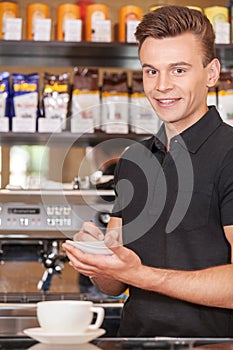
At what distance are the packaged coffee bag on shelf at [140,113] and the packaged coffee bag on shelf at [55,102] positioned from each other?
0.25 meters

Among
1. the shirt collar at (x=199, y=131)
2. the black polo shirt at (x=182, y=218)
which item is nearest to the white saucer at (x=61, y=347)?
the black polo shirt at (x=182, y=218)

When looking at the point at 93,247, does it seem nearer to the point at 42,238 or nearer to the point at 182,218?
the point at 182,218

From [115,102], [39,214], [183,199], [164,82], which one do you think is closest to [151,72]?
[164,82]

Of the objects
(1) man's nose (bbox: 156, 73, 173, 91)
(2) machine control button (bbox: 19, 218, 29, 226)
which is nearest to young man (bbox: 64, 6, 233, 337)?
(1) man's nose (bbox: 156, 73, 173, 91)

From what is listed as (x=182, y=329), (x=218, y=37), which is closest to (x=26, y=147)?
(x=218, y=37)

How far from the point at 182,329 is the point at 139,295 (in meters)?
0.12

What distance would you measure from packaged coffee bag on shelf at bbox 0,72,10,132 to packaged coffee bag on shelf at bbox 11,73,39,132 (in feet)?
0.07

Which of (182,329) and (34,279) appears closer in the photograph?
(182,329)

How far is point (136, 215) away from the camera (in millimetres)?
1650

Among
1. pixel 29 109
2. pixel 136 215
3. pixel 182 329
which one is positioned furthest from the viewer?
pixel 29 109

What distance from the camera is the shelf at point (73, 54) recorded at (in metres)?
2.84

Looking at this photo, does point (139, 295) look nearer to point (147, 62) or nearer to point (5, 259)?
point (147, 62)

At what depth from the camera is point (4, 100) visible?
2.85 metres

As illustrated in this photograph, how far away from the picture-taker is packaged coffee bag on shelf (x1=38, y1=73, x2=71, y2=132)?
2.85 meters
